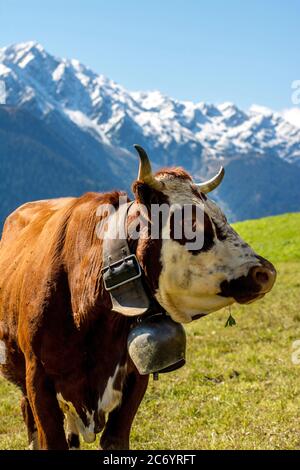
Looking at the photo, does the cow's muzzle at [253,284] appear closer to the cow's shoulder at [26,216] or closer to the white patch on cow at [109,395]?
the white patch on cow at [109,395]

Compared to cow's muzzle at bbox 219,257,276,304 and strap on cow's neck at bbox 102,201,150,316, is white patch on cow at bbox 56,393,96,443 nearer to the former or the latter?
strap on cow's neck at bbox 102,201,150,316

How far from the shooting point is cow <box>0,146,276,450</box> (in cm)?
442

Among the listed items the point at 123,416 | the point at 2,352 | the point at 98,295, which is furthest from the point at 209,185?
the point at 2,352

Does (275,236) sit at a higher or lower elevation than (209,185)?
lower

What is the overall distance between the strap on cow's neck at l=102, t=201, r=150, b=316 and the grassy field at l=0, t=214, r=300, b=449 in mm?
3886

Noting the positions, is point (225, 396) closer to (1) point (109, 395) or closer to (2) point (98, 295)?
(1) point (109, 395)

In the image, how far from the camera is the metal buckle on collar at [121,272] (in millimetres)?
4637

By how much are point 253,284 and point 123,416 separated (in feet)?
6.49

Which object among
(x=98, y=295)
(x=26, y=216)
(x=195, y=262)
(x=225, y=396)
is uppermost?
Answer: (x=195, y=262)

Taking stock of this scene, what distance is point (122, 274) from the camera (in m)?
4.68

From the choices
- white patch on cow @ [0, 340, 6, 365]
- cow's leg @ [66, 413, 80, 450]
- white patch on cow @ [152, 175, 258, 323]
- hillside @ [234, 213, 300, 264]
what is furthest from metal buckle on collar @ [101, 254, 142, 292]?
hillside @ [234, 213, 300, 264]

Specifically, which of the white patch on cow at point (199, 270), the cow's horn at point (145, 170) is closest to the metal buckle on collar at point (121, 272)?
the white patch on cow at point (199, 270)

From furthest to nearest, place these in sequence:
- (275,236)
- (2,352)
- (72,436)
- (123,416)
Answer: (275,236), (2,352), (72,436), (123,416)
